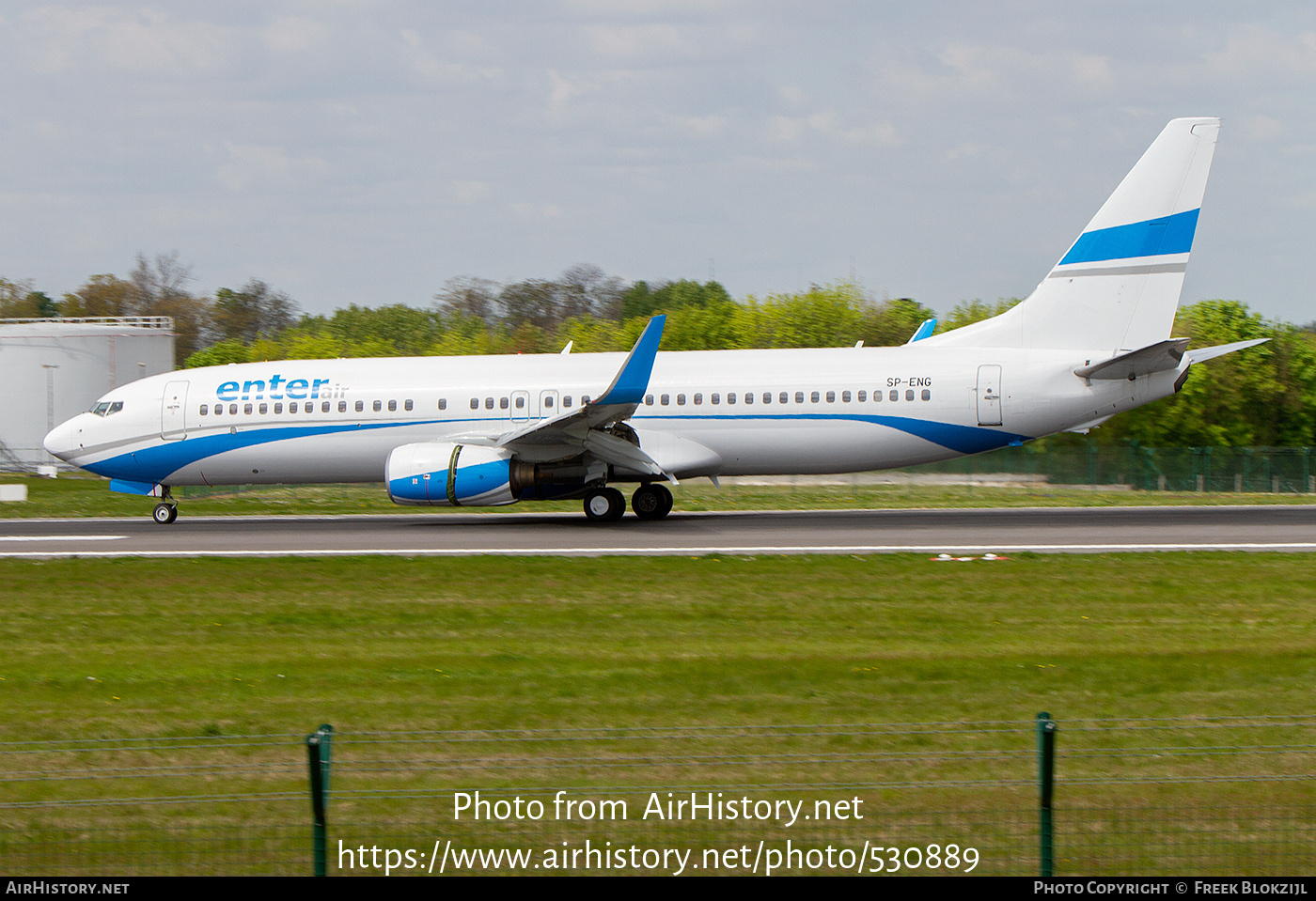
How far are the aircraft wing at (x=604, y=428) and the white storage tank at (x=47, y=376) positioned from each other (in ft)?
121

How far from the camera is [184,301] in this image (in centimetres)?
11044

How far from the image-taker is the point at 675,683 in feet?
39.1

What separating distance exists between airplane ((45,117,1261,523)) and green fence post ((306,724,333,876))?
59.6 ft

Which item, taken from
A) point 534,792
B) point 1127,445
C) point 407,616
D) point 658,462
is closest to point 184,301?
point 1127,445

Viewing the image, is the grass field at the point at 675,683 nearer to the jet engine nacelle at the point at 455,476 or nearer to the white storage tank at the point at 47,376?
the jet engine nacelle at the point at 455,476

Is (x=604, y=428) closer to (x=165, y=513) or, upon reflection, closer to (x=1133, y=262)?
(x=165, y=513)

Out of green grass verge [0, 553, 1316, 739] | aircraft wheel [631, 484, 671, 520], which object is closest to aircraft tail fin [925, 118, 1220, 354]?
green grass verge [0, 553, 1316, 739]

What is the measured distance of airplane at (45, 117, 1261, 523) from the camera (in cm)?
2531

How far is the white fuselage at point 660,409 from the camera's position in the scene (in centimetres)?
2612

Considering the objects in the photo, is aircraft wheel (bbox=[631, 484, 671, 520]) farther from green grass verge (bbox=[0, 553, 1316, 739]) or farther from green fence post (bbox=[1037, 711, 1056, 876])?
green fence post (bbox=[1037, 711, 1056, 876])

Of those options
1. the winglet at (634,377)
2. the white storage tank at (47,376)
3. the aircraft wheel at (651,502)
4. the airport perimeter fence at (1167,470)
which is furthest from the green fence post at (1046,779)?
the white storage tank at (47,376)
